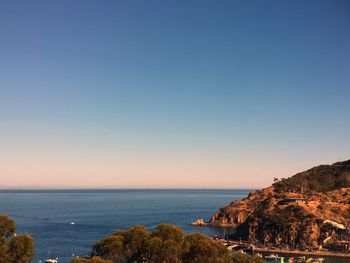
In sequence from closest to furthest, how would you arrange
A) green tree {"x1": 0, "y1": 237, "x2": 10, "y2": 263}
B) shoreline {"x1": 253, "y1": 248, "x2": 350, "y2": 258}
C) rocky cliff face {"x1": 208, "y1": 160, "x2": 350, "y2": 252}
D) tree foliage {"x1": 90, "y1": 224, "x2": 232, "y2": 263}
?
tree foliage {"x1": 90, "y1": 224, "x2": 232, "y2": 263} → green tree {"x1": 0, "y1": 237, "x2": 10, "y2": 263} → shoreline {"x1": 253, "y1": 248, "x2": 350, "y2": 258} → rocky cliff face {"x1": 208, "y1": 160, "x2": 350, "y2": 252}

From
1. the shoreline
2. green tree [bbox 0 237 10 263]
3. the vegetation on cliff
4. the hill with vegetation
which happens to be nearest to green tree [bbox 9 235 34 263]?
the vegetation on cliff

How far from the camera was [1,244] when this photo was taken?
242 feet

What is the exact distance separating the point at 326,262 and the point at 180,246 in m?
77.0

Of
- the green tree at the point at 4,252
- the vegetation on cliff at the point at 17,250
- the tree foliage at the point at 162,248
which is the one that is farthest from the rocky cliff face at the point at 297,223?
the green tree at the point at 4,252

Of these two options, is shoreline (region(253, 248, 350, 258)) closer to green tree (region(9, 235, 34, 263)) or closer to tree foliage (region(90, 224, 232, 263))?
tree foliage (region(90, 224, 232, 263))

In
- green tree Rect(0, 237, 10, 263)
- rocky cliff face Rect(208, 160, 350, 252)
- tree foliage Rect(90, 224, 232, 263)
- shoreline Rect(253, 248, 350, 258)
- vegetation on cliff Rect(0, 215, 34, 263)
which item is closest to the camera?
tree foliage Rect(90, 224, 232, 263)

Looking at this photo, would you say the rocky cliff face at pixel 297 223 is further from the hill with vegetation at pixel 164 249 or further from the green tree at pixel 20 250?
the green tree at pixel 20 250

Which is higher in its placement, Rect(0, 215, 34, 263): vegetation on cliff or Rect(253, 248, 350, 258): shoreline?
Rect(0, 215, 34, 263): vegetation on cliff

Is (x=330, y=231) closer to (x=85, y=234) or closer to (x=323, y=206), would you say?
(x=323, y=206)

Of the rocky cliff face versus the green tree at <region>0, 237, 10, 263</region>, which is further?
the rocky cliff face

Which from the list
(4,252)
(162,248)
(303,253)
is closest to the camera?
(162,248)

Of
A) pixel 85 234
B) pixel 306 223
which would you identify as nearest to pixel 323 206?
pixel 306 223

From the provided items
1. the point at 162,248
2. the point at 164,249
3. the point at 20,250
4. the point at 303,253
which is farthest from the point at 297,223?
the point at 20,250

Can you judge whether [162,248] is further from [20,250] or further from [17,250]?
[17,250]
